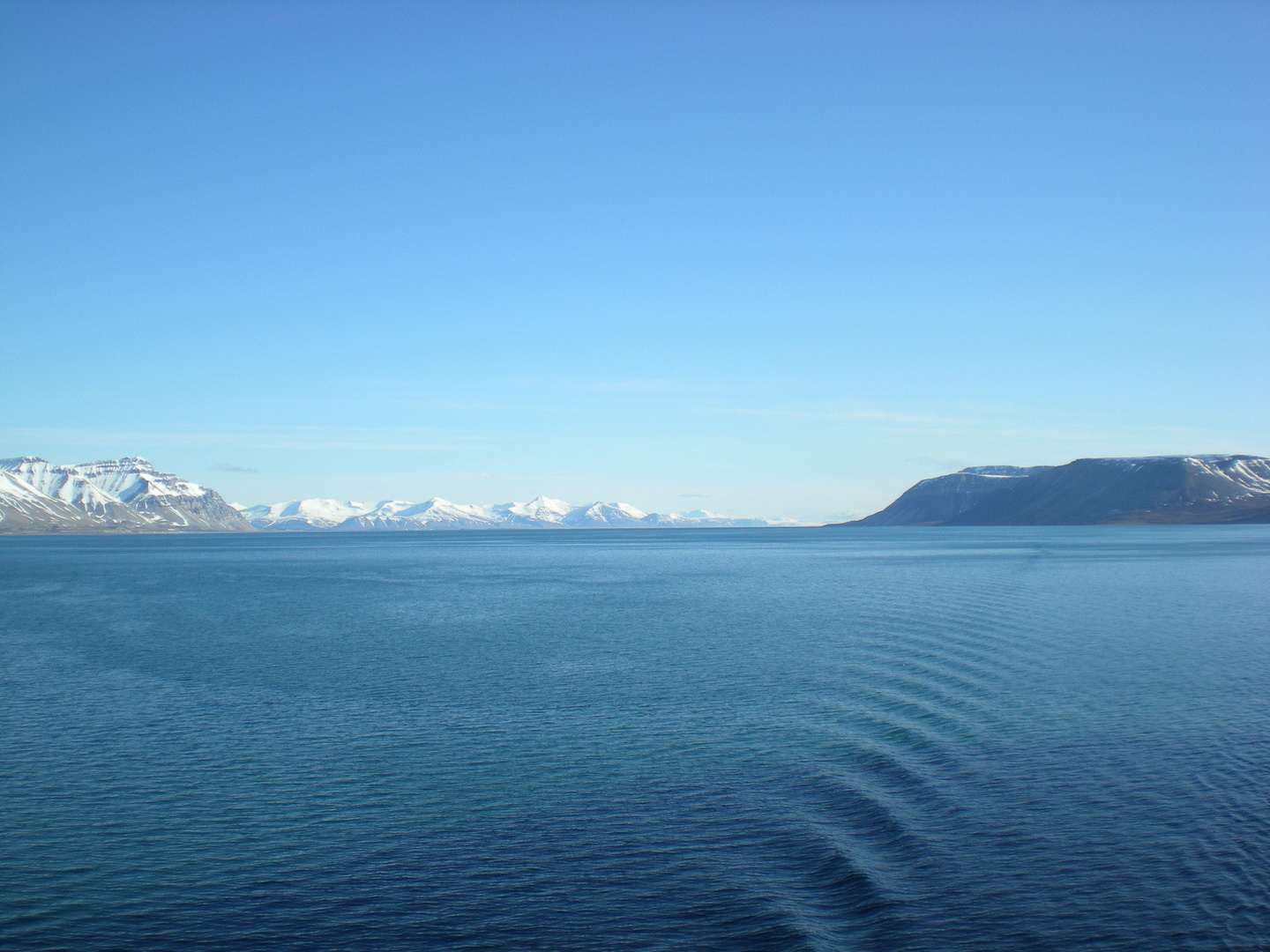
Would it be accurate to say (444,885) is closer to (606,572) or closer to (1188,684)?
(1188,684)

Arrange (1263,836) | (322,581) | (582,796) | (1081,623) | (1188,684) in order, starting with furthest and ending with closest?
(322,581) → (1081,623) → (1188,684) → (582,796) → (1263,836)

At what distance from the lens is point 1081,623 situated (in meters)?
53.3

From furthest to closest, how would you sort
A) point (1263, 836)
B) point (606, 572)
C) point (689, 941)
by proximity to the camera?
point (606, 572) < point (1263, 836) < point (689, 941)

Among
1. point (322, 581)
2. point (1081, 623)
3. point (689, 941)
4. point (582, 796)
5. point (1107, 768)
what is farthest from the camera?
point (322, 581)

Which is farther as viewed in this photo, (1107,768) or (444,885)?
(1107,768)

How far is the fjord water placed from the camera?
15.7 m

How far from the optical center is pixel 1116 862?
17.6 meters

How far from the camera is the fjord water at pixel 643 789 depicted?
1571 centimetres

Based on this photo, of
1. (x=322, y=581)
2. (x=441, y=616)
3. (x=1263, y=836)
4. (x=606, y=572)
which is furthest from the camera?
(x=606, y=572)

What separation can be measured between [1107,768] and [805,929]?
42.9ft

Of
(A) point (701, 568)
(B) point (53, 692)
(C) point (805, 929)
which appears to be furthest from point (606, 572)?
(C) point (805, 929)

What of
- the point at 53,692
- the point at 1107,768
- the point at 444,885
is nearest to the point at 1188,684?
the point at 1107,768

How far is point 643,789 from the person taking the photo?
22.6 meters

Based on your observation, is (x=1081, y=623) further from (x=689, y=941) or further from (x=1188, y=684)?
(x=689, y=941)
